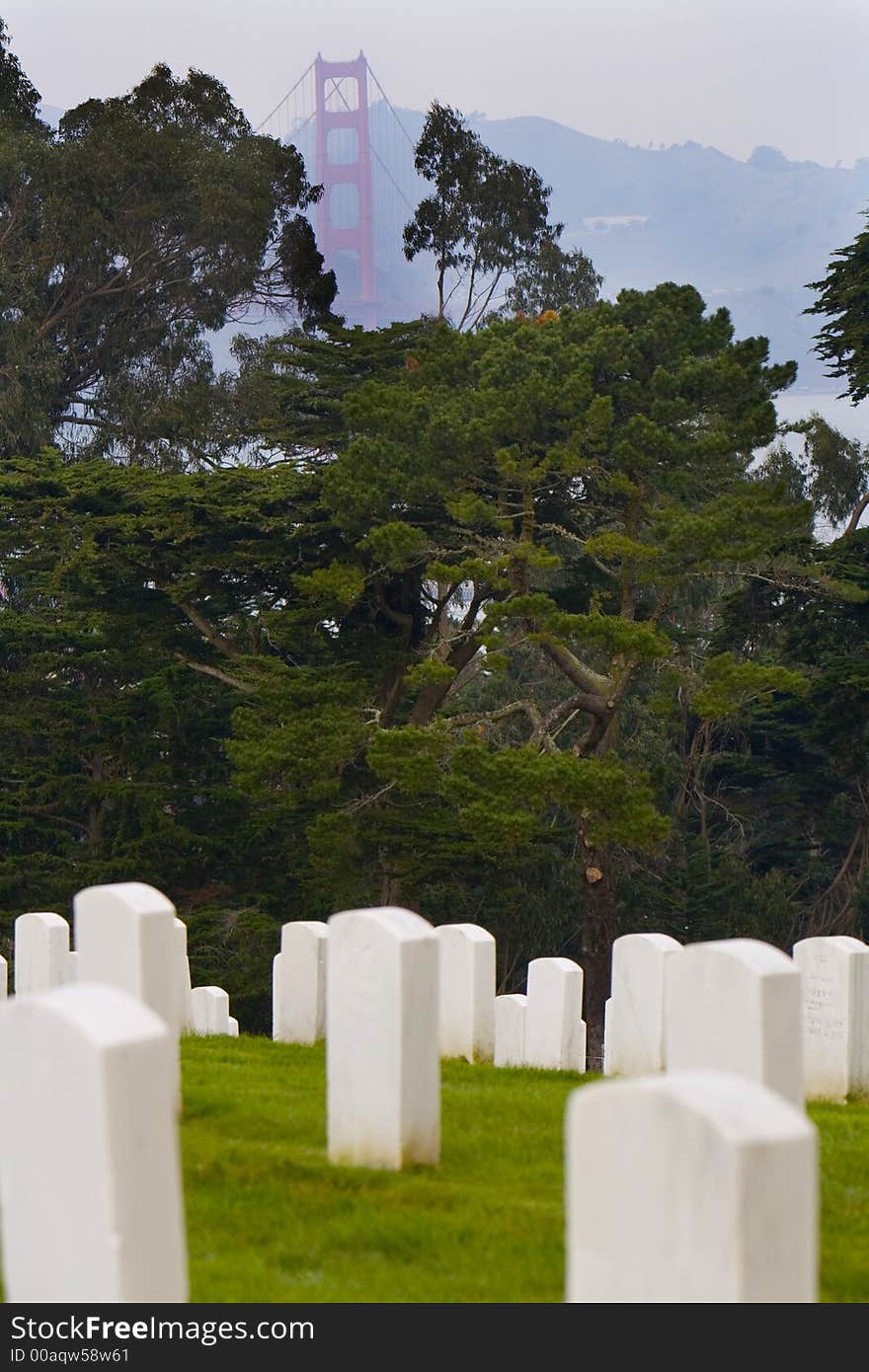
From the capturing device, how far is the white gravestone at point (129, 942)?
20.2 feet

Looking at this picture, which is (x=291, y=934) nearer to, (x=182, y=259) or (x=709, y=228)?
(x=182, y=259)

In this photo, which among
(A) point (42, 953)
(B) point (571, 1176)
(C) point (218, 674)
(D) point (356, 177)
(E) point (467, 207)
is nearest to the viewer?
(B) point (571, 1176)

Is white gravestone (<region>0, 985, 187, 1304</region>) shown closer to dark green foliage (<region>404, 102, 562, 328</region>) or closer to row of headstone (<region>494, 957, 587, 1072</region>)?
row of headstone (<region>494, 957, 587, 1072</region>)

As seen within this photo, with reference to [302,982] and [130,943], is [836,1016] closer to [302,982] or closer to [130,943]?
[302,982]

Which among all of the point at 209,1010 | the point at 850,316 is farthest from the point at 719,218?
the point at 209,1010

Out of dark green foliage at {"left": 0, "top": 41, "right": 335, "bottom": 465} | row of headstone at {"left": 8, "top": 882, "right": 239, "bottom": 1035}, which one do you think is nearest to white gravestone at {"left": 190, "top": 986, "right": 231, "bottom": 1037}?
row of headstone at {"left": 8, "top": 882, "right": 239, "bottom": 1035}

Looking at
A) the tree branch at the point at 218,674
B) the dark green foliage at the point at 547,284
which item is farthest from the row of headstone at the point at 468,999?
the dark green foliage at the point at 547,284

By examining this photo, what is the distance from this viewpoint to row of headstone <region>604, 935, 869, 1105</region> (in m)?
5.17

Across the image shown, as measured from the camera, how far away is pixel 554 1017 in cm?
1079

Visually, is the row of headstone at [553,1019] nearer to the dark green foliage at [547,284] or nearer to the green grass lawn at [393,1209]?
the green grass lawn at [393,1209]

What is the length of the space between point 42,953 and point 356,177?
98795mm

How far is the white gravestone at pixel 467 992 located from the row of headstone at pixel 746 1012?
32.7 inches

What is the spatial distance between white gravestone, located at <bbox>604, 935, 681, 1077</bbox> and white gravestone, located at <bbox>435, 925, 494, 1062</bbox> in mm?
1103

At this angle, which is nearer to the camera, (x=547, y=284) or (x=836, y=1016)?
(x=836, y=1016)
